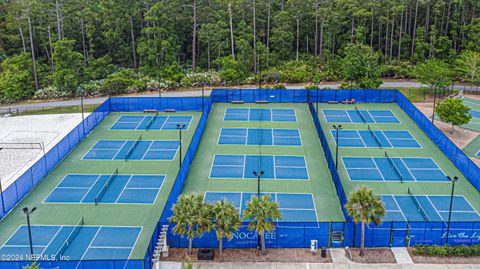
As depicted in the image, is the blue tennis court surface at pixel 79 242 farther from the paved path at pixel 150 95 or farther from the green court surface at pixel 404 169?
the paved path at pixel 150 95

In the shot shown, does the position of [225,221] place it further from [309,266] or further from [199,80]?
[199,80]

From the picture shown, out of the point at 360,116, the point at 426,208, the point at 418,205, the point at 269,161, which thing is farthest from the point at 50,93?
the point at 426,208

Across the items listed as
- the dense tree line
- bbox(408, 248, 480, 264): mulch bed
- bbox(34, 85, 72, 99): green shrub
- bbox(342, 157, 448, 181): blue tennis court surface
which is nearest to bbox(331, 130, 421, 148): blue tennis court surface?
bbox(342, 157, 448, 181): blue tennis court surface

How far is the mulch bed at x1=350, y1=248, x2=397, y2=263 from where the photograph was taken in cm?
2744

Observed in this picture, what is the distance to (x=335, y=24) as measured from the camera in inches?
2852

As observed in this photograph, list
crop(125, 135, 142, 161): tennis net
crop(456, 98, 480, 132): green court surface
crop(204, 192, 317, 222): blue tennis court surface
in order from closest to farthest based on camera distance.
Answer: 1. crop(204, 192, 317, 222): blue tennis court surface
2. crop(125, 135, 142, 161): tennis net
3. crop(456, 98, 480, 132): green court surface

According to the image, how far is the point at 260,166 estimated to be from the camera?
39812 mm

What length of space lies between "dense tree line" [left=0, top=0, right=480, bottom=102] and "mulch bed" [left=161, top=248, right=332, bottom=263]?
3738cm

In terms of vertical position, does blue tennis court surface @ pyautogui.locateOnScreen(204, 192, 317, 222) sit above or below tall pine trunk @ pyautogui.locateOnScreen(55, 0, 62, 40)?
below

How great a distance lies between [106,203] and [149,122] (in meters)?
17.1

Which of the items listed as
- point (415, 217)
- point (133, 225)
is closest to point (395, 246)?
point (415, 217)

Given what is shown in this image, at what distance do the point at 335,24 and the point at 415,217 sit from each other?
147 ft

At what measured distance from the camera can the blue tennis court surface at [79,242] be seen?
28578 mm

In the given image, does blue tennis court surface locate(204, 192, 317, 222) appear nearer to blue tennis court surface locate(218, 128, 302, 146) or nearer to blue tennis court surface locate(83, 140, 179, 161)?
blue tennis court surface locate(83, 140, 179, 161)
